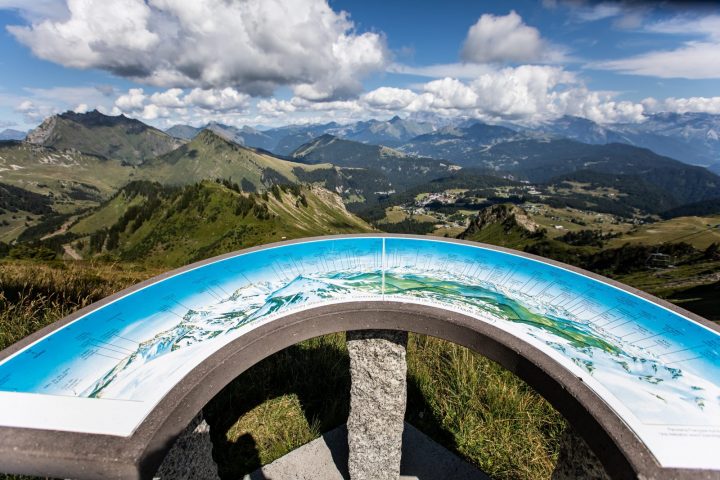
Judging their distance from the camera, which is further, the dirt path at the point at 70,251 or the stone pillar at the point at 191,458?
the dirt path at the point at 70,251

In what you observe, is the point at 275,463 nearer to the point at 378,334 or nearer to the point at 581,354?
the point at 378,334

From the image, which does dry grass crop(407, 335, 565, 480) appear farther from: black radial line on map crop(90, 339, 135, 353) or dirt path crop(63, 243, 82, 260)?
dirt path crop(63, 243, 82, 260)

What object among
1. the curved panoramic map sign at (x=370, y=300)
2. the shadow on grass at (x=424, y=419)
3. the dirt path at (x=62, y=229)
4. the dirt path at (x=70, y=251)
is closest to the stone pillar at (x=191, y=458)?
the curved panoramic map sign at (x=370, y=300)

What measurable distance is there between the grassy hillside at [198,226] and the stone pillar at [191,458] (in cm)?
10472

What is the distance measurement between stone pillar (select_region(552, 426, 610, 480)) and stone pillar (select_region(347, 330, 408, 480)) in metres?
2.18

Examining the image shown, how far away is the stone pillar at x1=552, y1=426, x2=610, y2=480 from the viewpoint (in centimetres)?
400

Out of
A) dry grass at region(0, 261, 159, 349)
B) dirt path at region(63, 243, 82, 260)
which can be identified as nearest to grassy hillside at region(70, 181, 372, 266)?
dirt path at region(63, 243, 82, 260)

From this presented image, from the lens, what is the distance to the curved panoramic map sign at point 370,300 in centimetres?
340

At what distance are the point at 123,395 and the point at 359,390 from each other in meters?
3.30

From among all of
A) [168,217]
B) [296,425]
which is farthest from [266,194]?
[296,425]

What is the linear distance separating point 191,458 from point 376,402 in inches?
105

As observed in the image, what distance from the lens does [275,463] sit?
21.2ft

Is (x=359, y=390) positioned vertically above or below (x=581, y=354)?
below

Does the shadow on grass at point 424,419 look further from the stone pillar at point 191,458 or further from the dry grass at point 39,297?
the dry grass at point 39,297
